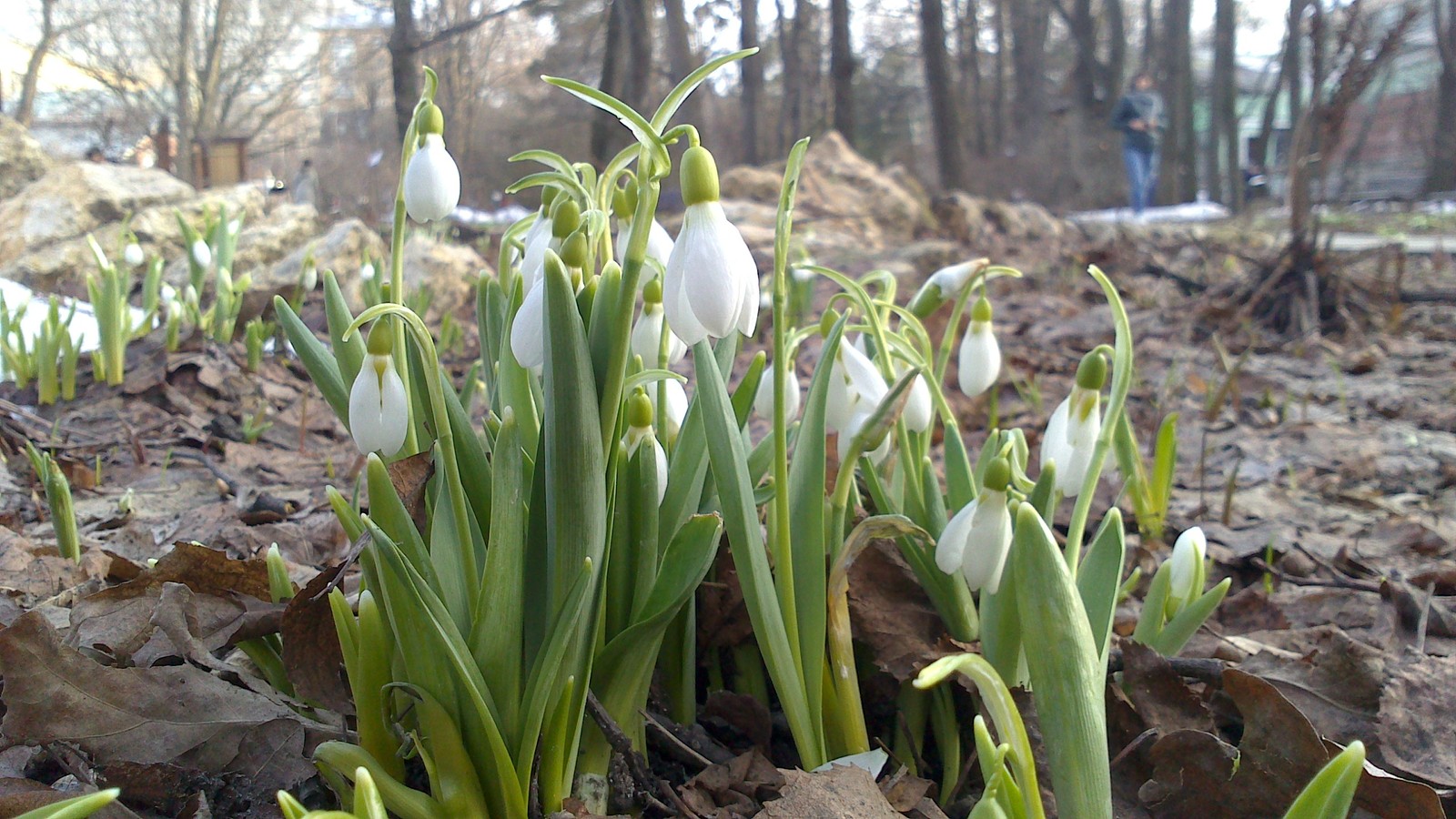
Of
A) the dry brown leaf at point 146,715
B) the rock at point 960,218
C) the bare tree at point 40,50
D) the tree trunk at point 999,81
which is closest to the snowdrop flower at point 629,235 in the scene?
the dry brown leaf at point 146,715

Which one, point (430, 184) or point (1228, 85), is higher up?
point (1228, 85)

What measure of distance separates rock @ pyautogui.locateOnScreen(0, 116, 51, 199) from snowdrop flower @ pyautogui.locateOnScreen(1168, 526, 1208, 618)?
24.3 ft

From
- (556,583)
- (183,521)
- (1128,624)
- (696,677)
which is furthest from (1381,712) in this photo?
(183,521)

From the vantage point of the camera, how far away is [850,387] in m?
1.24

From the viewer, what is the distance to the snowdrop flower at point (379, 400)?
98 cm

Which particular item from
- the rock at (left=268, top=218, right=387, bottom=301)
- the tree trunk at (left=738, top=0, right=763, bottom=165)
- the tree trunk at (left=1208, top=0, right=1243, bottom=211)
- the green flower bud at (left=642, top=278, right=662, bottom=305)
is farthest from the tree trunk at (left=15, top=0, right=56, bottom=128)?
the green flower bud at (left=642, top=278, right=662, bottom=305)

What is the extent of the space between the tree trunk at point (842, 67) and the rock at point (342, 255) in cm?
844

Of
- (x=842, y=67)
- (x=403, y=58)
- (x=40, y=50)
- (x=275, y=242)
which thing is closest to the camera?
(x=275, y=242)

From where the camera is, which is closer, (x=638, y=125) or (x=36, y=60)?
(x=638, y=125)

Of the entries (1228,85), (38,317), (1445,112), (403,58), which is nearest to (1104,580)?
(38,317)

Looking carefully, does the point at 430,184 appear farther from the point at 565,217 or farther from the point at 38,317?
the point at 38,317

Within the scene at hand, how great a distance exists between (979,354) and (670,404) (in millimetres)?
464

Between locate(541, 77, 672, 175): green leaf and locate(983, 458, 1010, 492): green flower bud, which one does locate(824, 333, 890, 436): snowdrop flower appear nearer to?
locate(983, 458, 1010, 492): green flower bud

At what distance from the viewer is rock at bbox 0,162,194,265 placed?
517 centimetres
